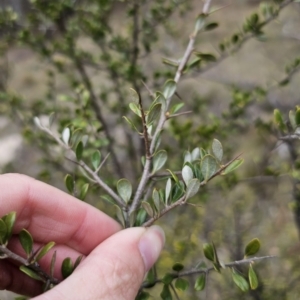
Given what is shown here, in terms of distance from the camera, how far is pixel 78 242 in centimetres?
101

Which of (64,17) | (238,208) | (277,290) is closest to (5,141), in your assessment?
(64,17)

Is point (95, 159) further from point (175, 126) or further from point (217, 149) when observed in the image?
point (175, 126)

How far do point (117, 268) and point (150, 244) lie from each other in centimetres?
8

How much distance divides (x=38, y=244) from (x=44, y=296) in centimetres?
40

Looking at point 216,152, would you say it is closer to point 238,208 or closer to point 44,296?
point 44,296

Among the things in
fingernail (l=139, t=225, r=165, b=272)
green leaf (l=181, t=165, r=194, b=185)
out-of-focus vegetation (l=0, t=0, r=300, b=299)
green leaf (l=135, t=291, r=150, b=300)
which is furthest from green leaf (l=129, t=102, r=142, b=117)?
green leaf (l=135, t=291, r=150, b=300)

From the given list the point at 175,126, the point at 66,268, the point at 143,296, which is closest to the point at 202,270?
the point at 143,296

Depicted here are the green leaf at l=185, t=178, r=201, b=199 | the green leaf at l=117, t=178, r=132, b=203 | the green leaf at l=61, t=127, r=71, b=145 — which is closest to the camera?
the green leaf at l=185, t=178, r=201, b=199

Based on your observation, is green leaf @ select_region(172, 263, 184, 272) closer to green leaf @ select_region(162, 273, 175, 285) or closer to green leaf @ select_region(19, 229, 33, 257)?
green leaf @ select_region(162, 273, 175, 285)

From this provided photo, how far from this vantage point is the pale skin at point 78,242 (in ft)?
2.25

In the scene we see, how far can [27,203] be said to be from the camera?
94cm

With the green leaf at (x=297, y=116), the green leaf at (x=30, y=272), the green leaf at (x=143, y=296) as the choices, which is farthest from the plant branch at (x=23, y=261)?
the green leaf at (x=297, y=116)

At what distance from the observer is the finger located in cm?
93

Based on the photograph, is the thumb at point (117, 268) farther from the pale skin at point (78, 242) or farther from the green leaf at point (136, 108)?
the green leaf at point (136, 108)
